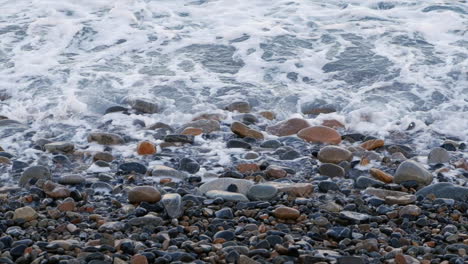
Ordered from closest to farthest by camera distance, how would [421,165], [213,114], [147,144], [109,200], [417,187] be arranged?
[109,200]
[417,187]
[421,165]
[147,144]
[213,114]

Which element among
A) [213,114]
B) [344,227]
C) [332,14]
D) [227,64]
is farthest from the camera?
[332,14]

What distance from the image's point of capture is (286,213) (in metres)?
3.79

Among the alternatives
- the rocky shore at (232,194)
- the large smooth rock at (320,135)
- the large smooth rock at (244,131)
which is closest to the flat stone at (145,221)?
the rocky shore at (232,194)

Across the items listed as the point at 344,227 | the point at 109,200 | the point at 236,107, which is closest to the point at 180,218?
the point at 109,200

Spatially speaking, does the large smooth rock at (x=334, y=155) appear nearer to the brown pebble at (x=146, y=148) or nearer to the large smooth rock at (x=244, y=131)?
the large smooth rock at (x=244, y=131)

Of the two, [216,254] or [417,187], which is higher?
[216,254]

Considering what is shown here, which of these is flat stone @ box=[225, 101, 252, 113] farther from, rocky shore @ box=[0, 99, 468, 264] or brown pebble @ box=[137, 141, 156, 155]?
brown pebble @ box=[137, 141, 156, 155]

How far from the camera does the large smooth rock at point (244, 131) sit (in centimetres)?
537

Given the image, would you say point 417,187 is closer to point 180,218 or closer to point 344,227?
point 344,227

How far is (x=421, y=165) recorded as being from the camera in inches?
184

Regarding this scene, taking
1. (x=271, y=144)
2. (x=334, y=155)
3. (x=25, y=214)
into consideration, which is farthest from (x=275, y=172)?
(x=25, y=214)

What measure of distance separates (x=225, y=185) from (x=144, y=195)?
0.56 metres

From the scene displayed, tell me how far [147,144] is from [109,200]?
1011 mm

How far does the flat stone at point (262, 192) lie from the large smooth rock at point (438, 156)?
1.44m
